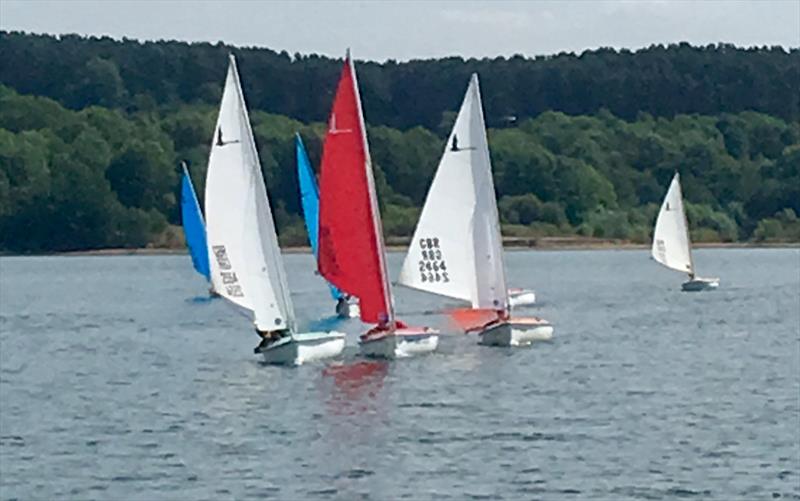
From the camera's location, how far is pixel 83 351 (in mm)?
54844

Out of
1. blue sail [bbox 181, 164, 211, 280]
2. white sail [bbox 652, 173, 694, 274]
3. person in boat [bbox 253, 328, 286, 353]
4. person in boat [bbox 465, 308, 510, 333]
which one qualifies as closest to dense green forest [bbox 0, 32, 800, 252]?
white sail [bbox 652, 173, 694, 274]

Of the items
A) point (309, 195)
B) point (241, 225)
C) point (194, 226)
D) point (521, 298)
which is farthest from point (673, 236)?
point (241, 225)

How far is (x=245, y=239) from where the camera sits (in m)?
43.5

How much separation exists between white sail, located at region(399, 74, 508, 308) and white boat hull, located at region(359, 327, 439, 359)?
4393 millimetres

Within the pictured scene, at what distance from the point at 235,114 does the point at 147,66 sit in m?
154

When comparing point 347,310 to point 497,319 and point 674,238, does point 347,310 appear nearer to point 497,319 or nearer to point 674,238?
point 497,319

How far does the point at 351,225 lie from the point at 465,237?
18.9 feet

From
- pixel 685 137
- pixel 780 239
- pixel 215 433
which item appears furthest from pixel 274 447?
pixel 685 137

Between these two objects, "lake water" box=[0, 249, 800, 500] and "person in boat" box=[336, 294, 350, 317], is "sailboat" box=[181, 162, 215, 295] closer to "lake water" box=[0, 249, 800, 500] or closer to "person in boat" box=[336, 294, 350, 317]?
"lake water" box=[0, 249, 800, 500]

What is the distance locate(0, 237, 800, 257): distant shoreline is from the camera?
479ft

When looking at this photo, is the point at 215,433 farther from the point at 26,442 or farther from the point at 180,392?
the point at 180,392

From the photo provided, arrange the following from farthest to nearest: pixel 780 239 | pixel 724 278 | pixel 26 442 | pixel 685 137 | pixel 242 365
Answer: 1. pixel 685 137
2. pixel 780 239
3. pixel 724 278
4. pixel 242 365
5. pixel 26 442

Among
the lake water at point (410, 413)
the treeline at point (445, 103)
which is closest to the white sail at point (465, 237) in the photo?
the lake water at point (410, 413)

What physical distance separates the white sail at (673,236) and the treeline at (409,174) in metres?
61.6
